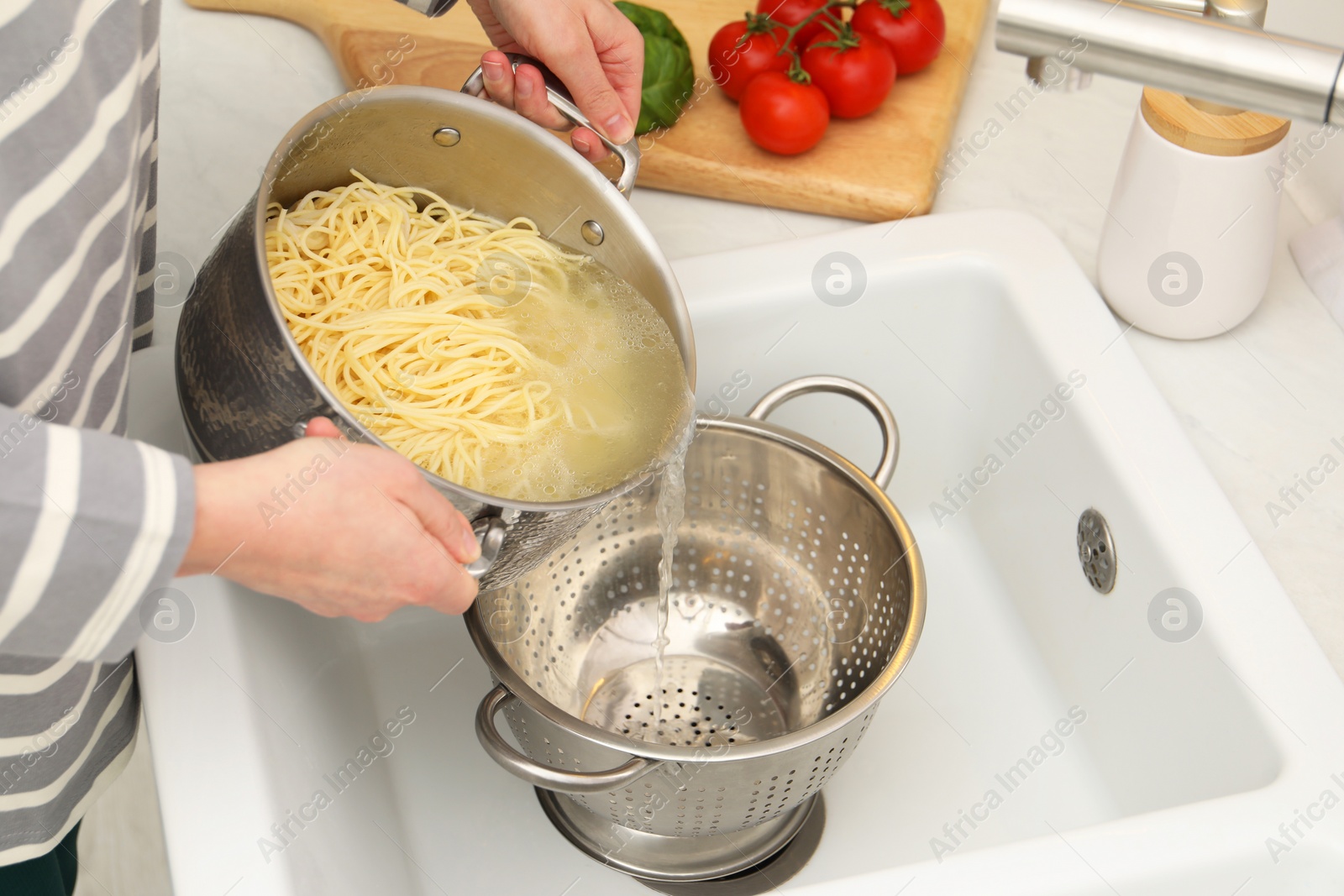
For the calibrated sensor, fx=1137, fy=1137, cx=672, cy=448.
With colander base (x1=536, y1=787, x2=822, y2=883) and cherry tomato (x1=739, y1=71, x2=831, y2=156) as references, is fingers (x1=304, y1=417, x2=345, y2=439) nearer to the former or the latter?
colander base (x1=536, y1=787, x2=822, y2=883)

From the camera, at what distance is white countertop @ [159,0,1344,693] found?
2.82 ft

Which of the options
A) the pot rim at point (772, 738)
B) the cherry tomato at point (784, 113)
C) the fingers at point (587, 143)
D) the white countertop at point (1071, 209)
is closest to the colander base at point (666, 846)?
the pot rim at point (772, 738)

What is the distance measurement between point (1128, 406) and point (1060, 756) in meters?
0.28

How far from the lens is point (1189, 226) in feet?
2.90

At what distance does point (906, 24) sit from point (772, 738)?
73 cm

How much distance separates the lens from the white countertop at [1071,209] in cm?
86

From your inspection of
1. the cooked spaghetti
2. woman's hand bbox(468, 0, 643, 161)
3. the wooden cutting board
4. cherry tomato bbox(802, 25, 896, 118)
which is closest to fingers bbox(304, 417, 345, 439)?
the cooked spaghetti

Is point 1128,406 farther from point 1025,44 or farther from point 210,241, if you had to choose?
point 210,241

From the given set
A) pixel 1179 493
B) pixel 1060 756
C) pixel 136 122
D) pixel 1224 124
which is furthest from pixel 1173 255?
pixel 136 122

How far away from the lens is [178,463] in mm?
496

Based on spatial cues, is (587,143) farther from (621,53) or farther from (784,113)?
(784,113)

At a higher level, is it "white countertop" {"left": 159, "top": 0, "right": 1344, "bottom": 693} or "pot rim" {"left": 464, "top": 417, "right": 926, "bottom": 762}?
"white countertop" {"left": 159, "top": 0, "right": 1344, "bottom": 693}

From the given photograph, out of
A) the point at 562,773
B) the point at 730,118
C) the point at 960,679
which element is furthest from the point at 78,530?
the point at 730,118

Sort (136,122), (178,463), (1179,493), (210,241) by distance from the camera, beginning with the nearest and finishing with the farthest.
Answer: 1. (178,463)
2. (136,122)
3. (1179,493)
4. (210,241)
